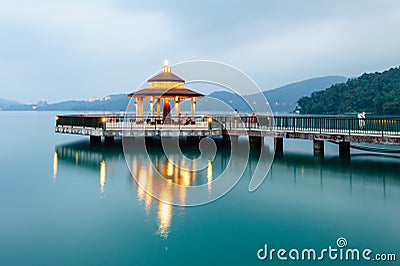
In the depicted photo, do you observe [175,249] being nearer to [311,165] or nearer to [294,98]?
[311,165]

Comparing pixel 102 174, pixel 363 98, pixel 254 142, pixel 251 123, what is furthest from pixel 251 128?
pixel 363 98

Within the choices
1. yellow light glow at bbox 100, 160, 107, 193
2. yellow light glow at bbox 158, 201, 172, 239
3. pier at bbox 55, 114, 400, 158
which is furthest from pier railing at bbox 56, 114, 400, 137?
yellow light glow at bbox 158, 201, 172, 239

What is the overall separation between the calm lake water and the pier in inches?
64.8

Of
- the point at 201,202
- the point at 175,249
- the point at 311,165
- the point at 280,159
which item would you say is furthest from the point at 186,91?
the point at 175,249

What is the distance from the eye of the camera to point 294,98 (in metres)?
139

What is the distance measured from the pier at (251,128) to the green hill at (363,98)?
38563 mm

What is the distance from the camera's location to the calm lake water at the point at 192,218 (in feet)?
23.1

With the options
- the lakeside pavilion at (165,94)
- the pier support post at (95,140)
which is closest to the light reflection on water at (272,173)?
the pier support post at (95,140)

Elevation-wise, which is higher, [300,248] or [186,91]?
[186,91]

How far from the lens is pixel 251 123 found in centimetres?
2031

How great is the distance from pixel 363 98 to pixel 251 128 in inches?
1840

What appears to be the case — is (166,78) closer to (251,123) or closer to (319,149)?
(251,123)

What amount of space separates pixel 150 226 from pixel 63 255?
6.80ft

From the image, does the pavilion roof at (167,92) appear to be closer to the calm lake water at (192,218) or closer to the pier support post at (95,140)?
the pier support post at (95,140)
